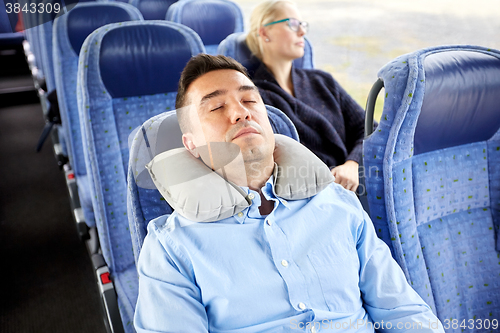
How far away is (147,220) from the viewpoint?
1121 mm

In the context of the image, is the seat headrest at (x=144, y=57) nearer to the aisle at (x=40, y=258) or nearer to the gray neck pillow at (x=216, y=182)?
the gray neck pillow at (x=216, y=182)

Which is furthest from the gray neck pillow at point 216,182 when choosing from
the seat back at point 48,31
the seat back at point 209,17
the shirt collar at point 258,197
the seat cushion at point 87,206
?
the seat back at point 209,17

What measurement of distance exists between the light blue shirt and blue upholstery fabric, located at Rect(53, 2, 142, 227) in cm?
132

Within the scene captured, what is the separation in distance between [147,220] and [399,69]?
0.85m

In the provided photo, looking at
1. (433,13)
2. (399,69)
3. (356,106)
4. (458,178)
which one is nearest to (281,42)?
(356,106)

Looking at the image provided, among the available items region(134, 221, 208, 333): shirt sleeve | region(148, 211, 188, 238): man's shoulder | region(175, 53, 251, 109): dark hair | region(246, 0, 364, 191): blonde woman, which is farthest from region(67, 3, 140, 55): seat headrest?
region(134, 221, 208, 333): shirt sleeve

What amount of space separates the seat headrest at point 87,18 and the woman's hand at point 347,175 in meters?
1.52

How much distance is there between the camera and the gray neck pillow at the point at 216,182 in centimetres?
99

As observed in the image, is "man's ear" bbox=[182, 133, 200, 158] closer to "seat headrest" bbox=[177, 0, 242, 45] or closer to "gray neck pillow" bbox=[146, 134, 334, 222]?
"gray neck pillow" bbox=[146, 134, 334, 222]

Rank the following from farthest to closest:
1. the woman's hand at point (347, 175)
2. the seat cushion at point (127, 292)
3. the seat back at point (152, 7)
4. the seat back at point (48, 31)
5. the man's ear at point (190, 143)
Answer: the seat back at point (152, 7) → the seat back at point (48, 31) → the woman's hand at point (347, 175) → the seat cushion at point (127, 292) → the man's ear at point (190, 143)

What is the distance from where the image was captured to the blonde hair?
1.97m

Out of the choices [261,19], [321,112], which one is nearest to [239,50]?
[261,19]

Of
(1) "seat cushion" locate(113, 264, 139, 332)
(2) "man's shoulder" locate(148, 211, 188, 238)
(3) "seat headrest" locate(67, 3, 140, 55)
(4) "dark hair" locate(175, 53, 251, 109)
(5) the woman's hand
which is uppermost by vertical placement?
(3) "seat headrest" locate(67, 3, 140, 55)

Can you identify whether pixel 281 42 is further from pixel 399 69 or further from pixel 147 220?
pixel 147 220
